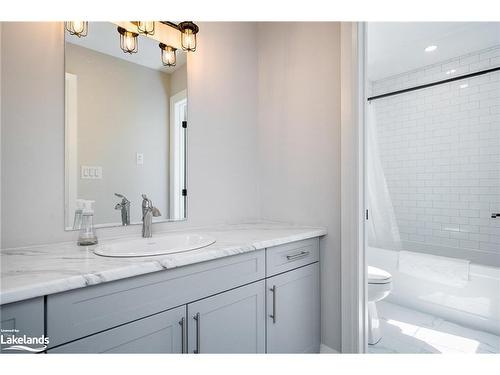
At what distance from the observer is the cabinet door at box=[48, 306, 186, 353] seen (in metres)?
0.85

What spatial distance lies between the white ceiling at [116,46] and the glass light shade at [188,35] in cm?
5

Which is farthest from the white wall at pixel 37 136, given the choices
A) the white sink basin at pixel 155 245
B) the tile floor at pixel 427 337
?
the tile floor at pixel 427 337

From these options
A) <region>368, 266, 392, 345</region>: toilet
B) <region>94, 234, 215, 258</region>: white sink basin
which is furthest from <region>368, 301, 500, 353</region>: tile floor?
<region>94, 234, 215, 258</region>: white sink basin

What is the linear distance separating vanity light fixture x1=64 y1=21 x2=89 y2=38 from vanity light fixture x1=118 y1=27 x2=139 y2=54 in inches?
6.3

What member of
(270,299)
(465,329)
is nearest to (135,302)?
(270,299)

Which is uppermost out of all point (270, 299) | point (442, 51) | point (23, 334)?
point (442, 51)

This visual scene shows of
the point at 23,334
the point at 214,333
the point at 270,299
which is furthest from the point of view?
the point at 270,299

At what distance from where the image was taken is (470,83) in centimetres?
271

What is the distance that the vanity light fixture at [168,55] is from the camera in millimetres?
1581

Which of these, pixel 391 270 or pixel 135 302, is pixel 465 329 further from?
pixel 135 302

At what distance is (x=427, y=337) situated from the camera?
192 cm

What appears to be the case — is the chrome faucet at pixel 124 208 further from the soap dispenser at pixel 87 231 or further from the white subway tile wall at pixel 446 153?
the white subway tile wall at pixel 446 153
